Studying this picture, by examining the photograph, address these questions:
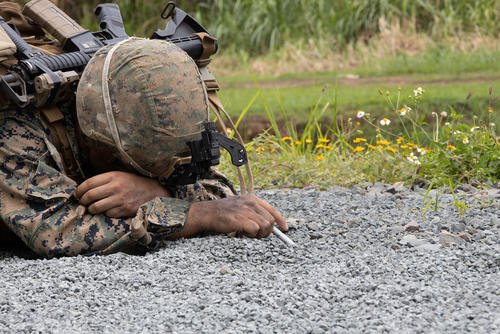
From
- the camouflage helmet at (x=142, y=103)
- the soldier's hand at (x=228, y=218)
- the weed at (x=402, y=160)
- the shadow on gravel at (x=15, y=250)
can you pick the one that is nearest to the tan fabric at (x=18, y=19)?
the camouflage helmet at (x=142, y=103)

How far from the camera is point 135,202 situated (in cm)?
374

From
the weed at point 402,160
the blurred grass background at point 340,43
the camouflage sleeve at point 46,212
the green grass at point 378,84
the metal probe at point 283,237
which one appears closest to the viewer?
the camouflage sleeve at point 46,212

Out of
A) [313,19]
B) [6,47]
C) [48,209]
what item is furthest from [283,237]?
[313,19]

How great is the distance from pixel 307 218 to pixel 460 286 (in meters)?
1.43

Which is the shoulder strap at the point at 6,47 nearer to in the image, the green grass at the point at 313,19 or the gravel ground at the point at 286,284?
the gravel ground at the point at 286,284

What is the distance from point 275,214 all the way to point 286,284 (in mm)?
773

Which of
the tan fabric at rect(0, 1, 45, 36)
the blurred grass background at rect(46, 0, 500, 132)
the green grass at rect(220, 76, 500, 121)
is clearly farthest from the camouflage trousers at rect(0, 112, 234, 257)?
the blurred grass background at rect(46, 0, 500, 132)

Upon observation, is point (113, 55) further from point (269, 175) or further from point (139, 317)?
point (269, 175)

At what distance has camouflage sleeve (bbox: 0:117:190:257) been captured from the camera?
12.0ft

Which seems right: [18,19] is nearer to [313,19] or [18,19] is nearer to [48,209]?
[48,209]

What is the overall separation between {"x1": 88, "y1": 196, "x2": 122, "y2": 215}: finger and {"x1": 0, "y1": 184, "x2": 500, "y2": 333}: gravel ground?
0.61 ft

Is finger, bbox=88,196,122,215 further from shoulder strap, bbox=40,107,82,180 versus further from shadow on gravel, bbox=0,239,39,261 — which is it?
shadow on gravel, bbox=0,239,39,261

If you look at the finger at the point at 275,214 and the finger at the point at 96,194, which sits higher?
the finger at the point at 96,194

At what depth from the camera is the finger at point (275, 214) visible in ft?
13.1
